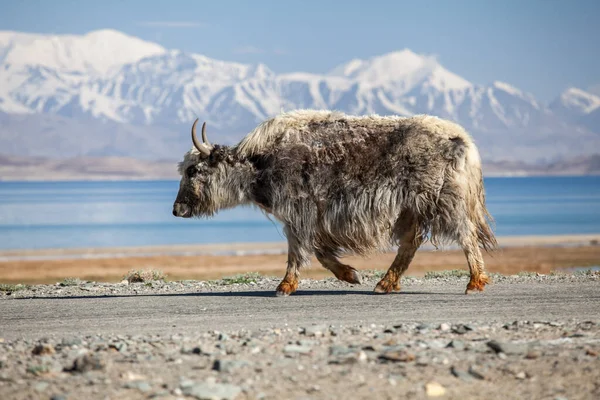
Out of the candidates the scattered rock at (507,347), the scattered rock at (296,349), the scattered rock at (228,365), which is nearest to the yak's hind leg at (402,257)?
the scattered rock at (507,347)

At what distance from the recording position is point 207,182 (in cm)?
1270

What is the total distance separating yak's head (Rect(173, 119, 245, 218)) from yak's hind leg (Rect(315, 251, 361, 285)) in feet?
4.40

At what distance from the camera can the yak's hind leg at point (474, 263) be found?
11.5m

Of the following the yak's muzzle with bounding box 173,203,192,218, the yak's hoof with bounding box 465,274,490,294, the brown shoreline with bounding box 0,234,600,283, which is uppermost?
the yak's muzzle with bounding box 173,203,192,218

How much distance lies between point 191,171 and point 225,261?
3367cm

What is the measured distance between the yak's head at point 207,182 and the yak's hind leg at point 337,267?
1342mm

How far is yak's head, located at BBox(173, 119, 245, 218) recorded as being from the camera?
12562mm

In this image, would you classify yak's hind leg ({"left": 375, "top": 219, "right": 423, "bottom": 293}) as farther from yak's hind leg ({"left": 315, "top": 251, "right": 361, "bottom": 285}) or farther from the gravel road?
yak's hind leg ({"left": 315, "top": 251, "right": 361, "bottom": 285})

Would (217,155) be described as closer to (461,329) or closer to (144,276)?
(144,276)

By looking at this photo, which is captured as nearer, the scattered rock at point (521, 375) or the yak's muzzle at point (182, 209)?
the scattered rock at point (521, 375)

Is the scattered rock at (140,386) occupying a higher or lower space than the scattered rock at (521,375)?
lower

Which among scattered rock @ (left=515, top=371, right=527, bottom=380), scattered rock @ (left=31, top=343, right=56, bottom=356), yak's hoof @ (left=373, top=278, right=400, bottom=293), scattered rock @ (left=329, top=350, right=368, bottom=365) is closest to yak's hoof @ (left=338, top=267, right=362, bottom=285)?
yak's hoof @ (left=373, top=278, right=400, bottom=293)

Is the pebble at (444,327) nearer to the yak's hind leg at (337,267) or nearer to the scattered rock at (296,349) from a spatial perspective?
the scattered rock at (296,349)

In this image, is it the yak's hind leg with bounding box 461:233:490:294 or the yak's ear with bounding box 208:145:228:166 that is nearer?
the yak's hind leg with bounding box 461:233:490:294
